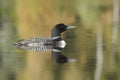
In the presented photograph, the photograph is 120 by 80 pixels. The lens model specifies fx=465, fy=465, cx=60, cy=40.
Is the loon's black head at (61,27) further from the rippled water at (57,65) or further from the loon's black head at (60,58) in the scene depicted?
the loon's black head at (60,58)

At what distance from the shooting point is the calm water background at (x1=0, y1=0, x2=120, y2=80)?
2.92 metres

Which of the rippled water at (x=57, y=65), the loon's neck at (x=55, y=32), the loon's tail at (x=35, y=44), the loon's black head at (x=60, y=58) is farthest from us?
the loon's neck at (x=55, y=32)

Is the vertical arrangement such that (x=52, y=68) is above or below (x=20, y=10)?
below

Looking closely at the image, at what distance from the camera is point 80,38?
3.55 metres

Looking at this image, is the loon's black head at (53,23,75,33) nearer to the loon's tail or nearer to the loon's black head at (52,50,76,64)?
the loon's tail

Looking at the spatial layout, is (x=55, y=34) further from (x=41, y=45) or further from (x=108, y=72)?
(x=108, y=72)

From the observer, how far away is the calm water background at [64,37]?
2916 mm

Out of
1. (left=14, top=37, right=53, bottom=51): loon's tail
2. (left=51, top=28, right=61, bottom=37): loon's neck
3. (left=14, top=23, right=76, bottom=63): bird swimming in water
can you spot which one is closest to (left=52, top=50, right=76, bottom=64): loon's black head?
(left=14, top=23, right=76, bottom=63): bird swimming in water

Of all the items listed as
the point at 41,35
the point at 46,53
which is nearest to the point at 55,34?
the point at 41,35

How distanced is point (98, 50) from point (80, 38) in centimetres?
35

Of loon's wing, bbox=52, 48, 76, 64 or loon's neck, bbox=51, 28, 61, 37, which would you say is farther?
loon's neck, bbox=51, 28, 61, 37

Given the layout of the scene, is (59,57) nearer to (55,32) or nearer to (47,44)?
(47,44)

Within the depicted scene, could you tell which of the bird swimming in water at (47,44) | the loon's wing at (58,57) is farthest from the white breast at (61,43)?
the loon's wing at (58,57)

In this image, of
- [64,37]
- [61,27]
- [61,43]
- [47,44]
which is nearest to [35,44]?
[47,44]
